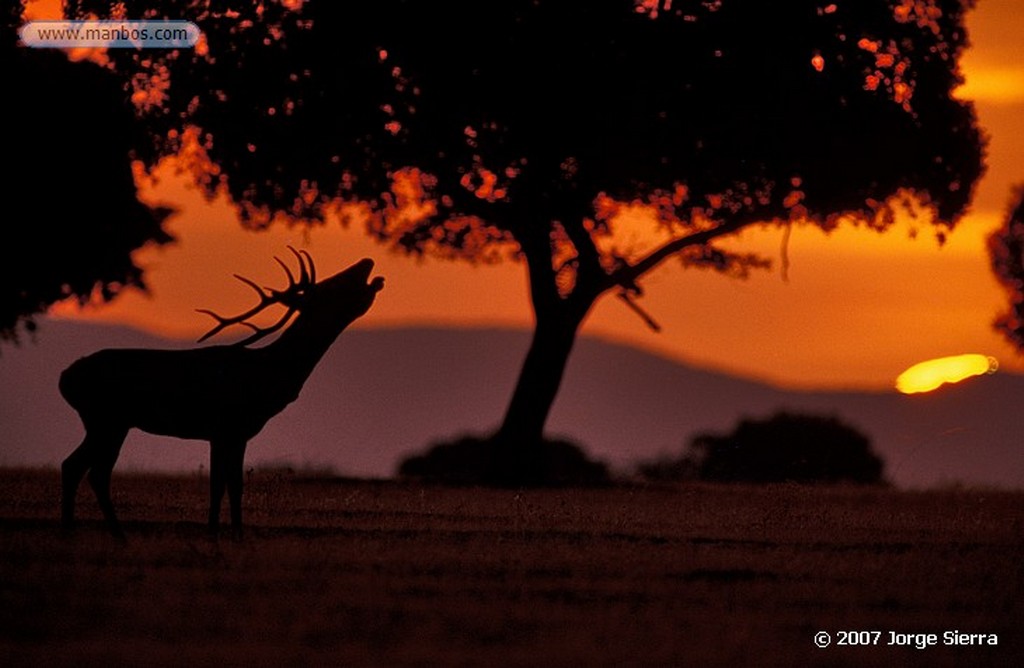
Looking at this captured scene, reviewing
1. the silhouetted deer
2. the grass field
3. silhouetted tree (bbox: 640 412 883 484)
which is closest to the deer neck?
the silhouetted deer

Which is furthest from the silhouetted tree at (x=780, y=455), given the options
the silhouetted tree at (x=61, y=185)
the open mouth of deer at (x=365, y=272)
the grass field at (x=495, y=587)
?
the open mouth of deer at (x=365, y=272)

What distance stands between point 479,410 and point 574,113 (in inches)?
822

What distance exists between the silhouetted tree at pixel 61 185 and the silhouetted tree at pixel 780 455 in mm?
14455

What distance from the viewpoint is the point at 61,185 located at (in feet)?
99.0

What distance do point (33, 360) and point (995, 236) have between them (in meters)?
26.2

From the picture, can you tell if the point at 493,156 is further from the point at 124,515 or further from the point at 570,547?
the point at 570,547

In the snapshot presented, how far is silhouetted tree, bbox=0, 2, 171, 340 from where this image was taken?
29953 millimetres

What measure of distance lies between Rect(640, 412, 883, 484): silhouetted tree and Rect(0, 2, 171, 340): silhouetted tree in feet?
47.4

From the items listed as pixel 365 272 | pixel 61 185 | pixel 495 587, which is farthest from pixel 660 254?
pixel 495 587

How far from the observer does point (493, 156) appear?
34.3m

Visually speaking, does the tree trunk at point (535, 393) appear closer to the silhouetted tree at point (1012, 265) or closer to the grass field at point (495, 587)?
the grass field at point (495, 587)

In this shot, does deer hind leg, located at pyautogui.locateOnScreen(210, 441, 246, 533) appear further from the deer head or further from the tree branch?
the tree branch

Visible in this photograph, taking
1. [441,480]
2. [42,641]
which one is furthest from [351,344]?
[42,641]

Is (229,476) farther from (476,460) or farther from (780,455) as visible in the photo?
(780,455)
